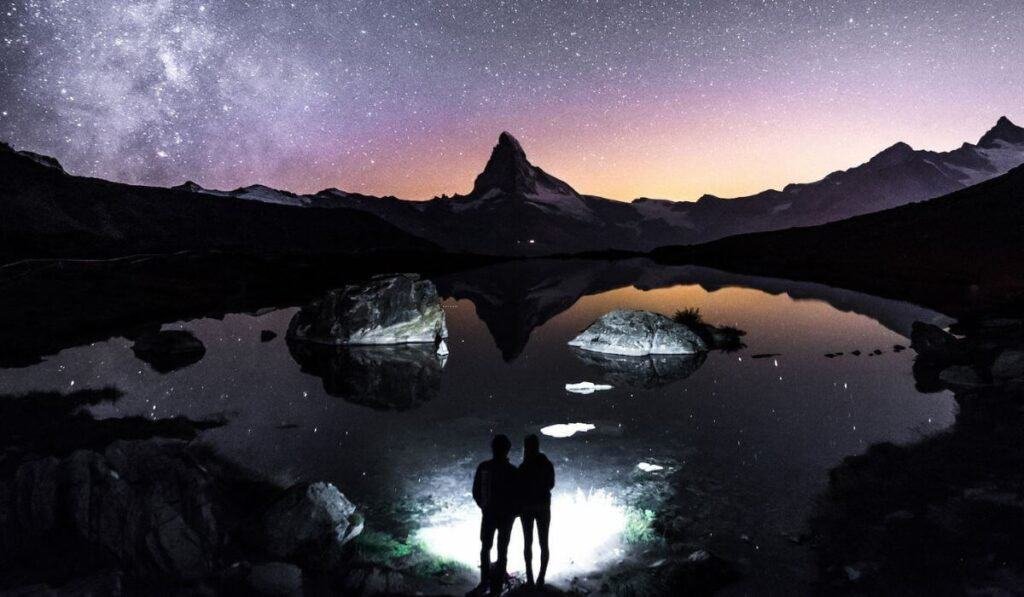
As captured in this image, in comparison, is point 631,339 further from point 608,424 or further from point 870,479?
point 870,479

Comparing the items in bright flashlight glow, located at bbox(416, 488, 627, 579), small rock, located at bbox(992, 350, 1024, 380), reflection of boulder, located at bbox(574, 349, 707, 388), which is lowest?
bright flashlight glow, located at bbox(416, 488, 627, 579)

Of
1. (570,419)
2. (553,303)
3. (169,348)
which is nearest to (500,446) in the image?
(570,419)

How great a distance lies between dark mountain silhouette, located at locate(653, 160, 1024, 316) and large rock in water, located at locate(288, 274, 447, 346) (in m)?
31.2

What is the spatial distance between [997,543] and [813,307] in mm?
34199

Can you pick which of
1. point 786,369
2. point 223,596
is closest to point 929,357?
point 786,369

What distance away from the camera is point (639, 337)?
23.8 meters

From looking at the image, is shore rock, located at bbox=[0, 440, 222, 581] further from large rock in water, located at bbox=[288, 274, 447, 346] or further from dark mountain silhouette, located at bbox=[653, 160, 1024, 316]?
dark mountain silhouette, located at bbox=[653, 160, 1024, 316]

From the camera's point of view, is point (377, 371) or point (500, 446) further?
point (377, 371)

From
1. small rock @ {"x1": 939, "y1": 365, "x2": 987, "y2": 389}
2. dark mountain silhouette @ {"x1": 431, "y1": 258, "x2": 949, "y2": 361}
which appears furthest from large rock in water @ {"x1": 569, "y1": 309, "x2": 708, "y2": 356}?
small rock @ {"x1": 939, "y1": 365, "x2": 987, "y2": 389}

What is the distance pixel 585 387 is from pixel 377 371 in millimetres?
8047

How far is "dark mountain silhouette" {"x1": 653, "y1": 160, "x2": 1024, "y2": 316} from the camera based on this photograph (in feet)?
157

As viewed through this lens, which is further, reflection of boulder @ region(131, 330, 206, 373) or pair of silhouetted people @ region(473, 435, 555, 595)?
reflection of boulder @ region(131, 330, 206, 373)

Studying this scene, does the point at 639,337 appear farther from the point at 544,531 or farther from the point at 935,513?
the point at 544,531

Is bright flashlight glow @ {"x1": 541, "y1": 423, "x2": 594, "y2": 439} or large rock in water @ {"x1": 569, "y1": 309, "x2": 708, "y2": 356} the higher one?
large rock in water @ {"x1": 569, "y1": 309, "x2": 708, "y2": 356}
